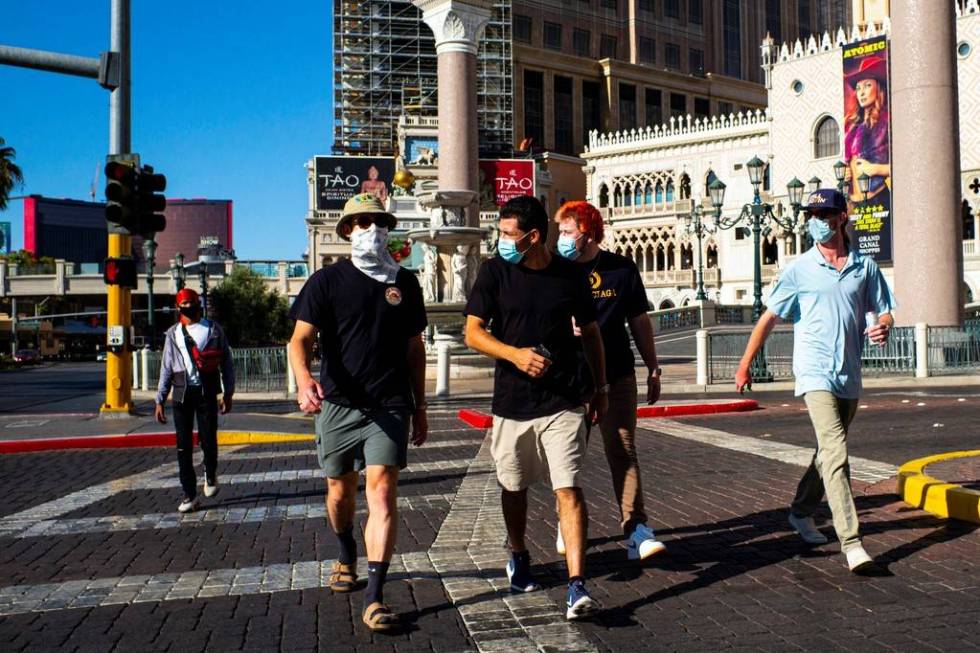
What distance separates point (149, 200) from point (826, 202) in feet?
39.3

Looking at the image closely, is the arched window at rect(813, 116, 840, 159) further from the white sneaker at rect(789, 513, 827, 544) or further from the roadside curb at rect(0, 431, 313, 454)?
the white sneaker at rect(789, 513, 827, 544)

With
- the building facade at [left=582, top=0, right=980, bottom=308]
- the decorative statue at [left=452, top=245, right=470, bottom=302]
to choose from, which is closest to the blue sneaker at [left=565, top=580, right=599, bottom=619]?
the decorative statue at [left=452, top=245, right=470, bottom=302]

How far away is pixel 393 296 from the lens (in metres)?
5.28

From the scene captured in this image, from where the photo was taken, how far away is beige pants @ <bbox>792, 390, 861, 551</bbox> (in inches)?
223

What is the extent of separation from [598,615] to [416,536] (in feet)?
7.57

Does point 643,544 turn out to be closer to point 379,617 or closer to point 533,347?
point 533,347

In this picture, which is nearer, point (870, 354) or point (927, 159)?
point (927, 159)

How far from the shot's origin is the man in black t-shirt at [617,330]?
20.4 ft

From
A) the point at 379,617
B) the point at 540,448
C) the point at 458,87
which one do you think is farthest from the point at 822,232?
the point at 458,87

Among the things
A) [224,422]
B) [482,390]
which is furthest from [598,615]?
[482,390]

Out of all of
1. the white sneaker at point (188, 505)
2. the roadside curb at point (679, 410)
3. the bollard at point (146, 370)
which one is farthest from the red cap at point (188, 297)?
the bollard at point (146, 370)

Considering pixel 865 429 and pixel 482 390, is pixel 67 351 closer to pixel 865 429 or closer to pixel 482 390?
pixel 482 390

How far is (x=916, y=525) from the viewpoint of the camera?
6809 mm

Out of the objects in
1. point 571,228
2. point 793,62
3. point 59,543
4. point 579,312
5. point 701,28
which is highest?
point 701,28
